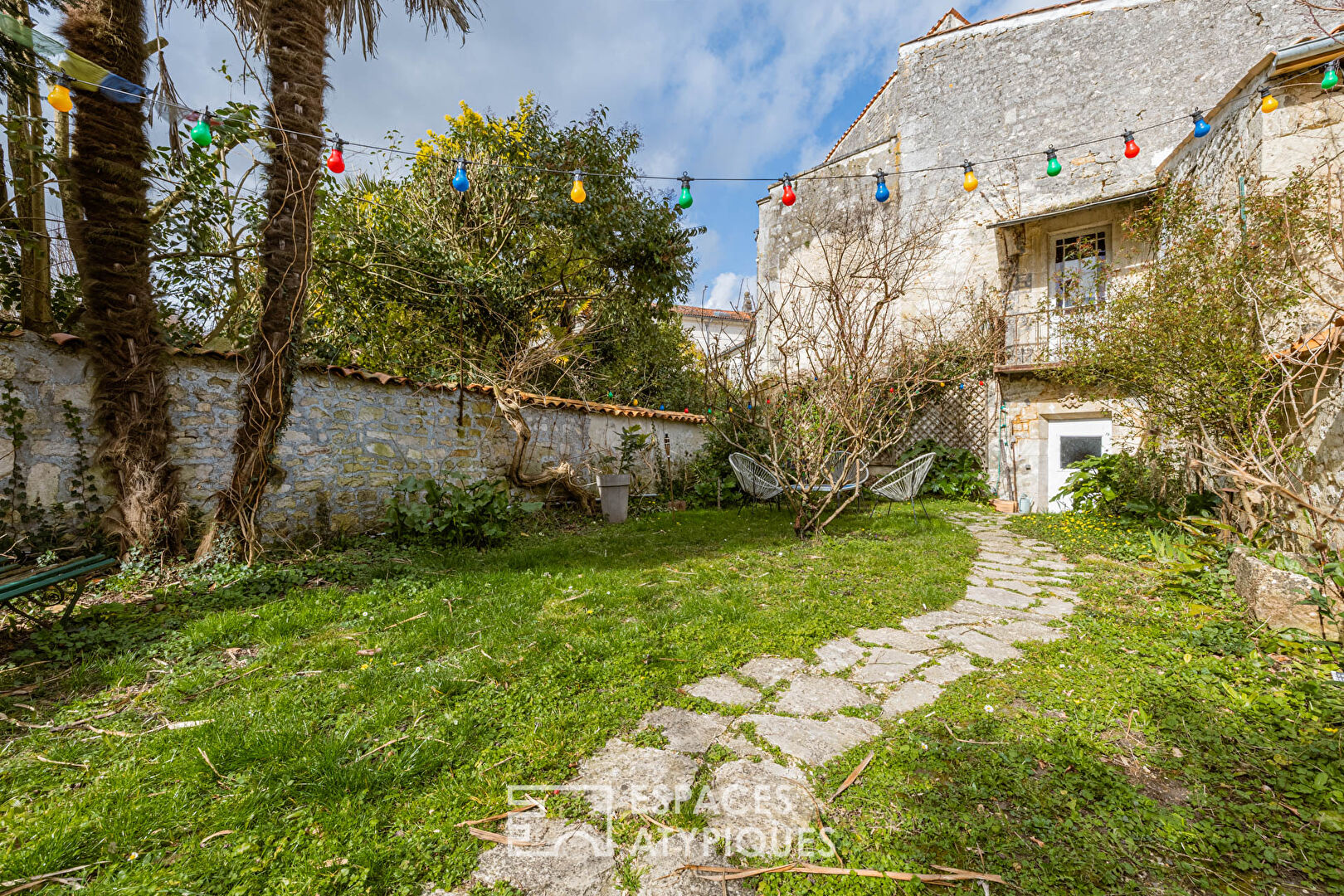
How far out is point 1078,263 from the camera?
8398 mm

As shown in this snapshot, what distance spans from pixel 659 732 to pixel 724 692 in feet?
1.29

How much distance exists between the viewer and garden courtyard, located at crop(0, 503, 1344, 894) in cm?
127

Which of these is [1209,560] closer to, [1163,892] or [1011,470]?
[1163,892]

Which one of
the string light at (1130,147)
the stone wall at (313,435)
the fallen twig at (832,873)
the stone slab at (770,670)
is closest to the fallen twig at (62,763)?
the fallen twig at (832,873)

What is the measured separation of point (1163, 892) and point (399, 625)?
3049 millimetres

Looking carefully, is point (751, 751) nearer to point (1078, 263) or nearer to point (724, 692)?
point (724, 692)

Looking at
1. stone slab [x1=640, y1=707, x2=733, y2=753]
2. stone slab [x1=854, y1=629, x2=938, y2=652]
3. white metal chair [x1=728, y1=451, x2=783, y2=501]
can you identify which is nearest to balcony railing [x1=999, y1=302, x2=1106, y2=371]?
white metal chair [x1=728, y1=451, x2=783, y2=501]

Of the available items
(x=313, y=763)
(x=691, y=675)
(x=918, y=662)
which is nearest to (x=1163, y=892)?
(x=918, y=662)

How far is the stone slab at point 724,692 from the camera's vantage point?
202 cm

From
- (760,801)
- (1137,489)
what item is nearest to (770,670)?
(760,801)

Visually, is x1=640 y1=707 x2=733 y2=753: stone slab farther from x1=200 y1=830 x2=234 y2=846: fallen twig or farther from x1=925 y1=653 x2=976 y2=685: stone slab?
x1=200 y1=830 x2=234 y2=846: fallen twig

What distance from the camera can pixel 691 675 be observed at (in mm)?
2223

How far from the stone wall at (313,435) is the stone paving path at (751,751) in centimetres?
424

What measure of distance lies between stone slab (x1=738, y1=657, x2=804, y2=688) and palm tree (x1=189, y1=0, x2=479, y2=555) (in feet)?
11.9
